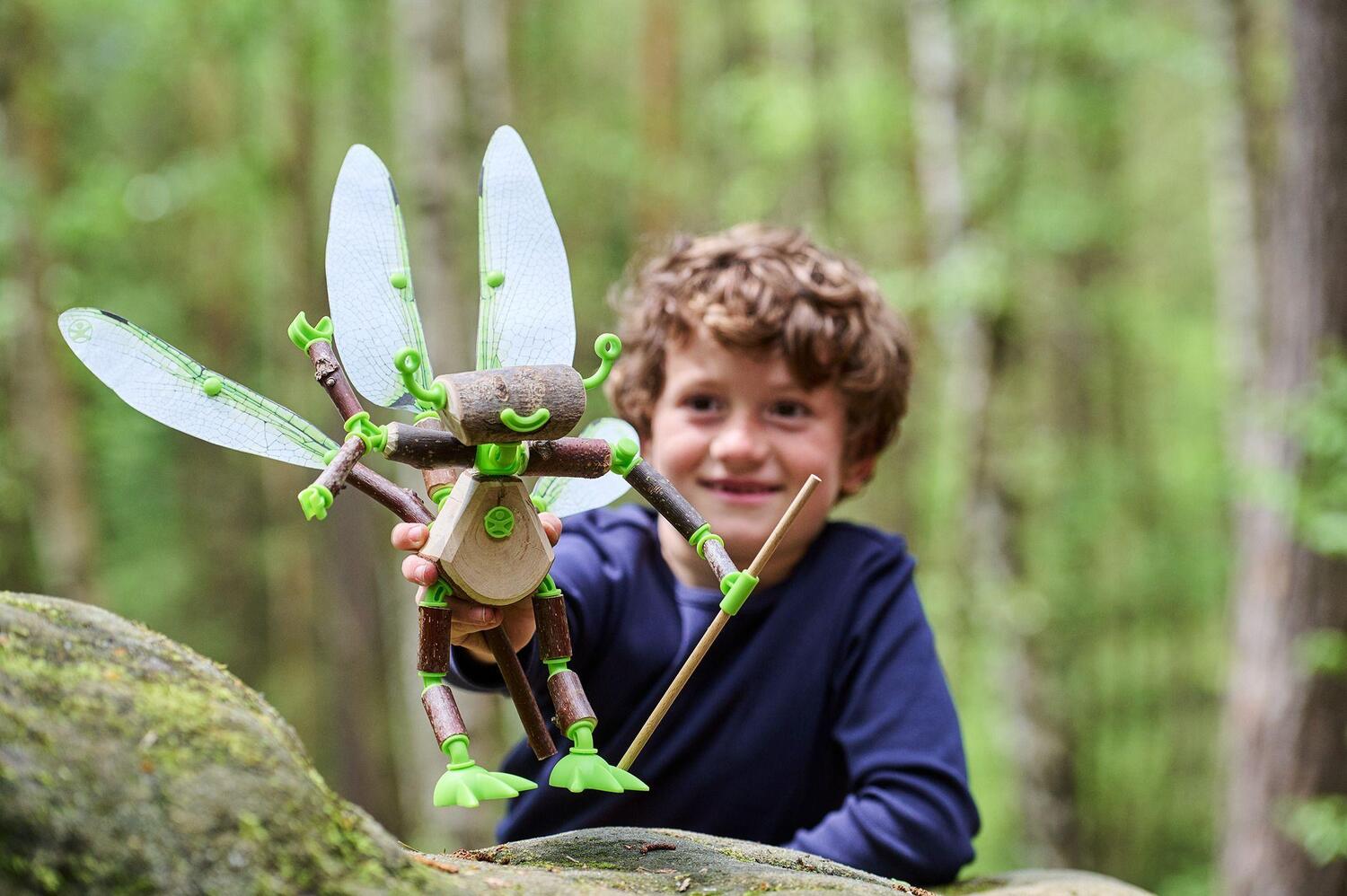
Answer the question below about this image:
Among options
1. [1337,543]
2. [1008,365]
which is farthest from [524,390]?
[1008,365]

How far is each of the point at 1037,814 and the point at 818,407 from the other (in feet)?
19.6

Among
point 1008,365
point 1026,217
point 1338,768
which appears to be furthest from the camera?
point 1026,217

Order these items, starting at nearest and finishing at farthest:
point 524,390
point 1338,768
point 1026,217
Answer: point 524,390 < point 1338,768 < point 1026,217

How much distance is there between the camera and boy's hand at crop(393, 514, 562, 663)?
1.57 m

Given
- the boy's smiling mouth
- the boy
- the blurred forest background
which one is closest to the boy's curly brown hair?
the boy

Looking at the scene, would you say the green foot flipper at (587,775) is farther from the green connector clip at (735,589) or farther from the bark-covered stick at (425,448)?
the bark-covered stick at (425,448)

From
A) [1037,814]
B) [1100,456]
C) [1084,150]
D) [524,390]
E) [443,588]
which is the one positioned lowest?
[1037,814]

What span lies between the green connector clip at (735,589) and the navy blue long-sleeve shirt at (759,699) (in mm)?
643

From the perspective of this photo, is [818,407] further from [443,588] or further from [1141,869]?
[1141,869]

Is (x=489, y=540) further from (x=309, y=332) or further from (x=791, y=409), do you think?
(x=791, y=409)

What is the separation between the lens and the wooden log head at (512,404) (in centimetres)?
147

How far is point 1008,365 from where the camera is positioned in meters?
7.30

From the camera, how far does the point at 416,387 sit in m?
1.50

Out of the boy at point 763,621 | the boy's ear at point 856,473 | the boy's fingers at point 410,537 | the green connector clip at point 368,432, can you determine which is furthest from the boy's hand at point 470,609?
the boy's ear at point 856,473
